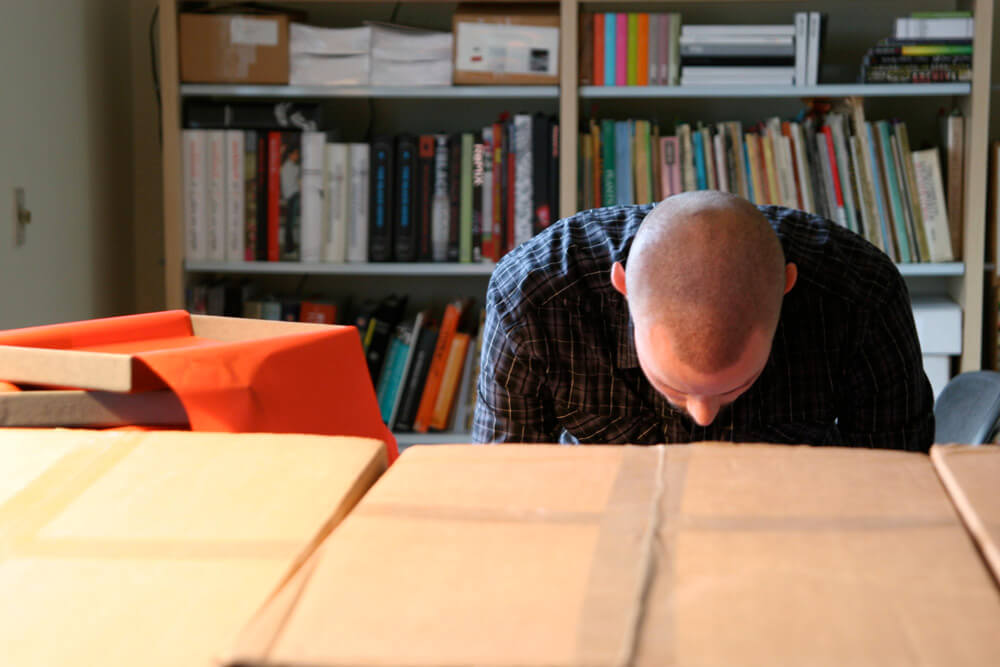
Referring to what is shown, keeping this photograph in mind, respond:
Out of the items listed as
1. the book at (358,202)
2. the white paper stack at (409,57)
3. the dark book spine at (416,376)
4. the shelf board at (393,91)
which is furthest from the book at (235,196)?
the dark book spine at (416,376)

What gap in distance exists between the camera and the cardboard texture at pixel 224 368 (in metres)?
0.79

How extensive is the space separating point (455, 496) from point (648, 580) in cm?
14

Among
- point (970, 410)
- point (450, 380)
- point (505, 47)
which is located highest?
point (505, 47)

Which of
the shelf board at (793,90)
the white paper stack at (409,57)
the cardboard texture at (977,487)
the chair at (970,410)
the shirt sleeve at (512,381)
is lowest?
the chair at (970,410)

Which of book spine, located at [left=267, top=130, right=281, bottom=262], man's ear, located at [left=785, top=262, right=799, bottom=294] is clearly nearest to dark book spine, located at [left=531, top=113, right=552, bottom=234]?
book spine, located at [left=267, top=130, right=281, bottom=262]

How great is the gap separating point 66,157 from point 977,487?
2150mm

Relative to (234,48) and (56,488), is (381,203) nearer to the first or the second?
(234,48)

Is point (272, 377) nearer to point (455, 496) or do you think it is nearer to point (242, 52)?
point (455, 496)

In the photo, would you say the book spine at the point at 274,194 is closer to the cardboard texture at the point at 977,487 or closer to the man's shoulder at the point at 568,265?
the man's shoulder at the point at 568,265

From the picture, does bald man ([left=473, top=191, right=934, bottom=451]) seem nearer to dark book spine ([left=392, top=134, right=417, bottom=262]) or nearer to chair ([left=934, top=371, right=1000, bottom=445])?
chair ([left=934, top=371, right=1000, bottom=445])

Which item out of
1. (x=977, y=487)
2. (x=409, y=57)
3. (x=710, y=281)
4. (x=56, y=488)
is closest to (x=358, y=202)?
(x=409, y=57)

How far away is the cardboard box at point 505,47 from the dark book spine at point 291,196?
43 cm

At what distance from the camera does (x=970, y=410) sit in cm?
151

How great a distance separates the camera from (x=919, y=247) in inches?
91.6
